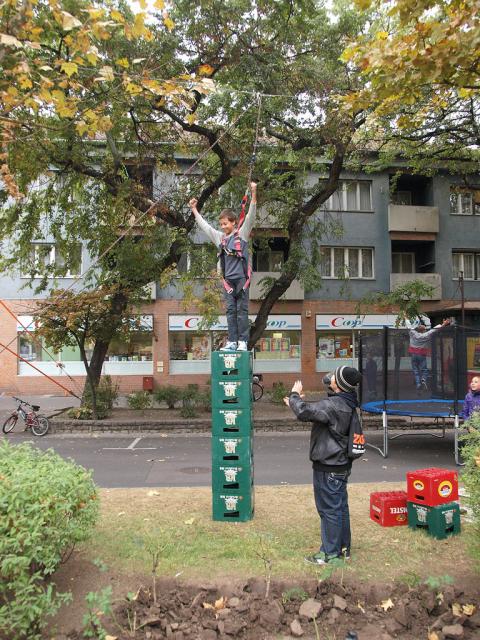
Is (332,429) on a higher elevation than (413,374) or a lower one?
lower

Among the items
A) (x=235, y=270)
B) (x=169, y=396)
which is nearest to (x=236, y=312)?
(x=235, y=270)

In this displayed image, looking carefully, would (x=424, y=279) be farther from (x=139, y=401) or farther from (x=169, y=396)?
(x=139, y=401)

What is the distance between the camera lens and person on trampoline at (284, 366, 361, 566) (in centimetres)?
461

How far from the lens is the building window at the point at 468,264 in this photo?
26.8 m

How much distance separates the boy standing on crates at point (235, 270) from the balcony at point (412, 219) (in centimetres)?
A: 2062

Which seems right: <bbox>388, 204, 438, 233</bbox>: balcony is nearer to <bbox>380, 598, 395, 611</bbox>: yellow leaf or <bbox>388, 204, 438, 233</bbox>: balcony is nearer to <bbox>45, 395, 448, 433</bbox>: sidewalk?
<bbox>45, 395, 448, 433</bbox>: sidewalk

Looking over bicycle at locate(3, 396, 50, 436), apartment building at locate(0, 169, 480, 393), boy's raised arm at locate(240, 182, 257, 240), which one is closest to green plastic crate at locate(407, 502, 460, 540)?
boy's raised arm at locate(240, 182, 257, 240)

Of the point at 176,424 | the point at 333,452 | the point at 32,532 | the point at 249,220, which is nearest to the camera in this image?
the point at 32,532

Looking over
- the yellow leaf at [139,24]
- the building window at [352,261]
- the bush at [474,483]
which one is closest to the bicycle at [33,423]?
the yellow leaf at [139,24]

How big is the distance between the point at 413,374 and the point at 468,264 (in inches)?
699

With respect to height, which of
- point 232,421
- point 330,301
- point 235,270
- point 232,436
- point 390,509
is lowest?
point 390,509

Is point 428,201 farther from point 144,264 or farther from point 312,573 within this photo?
point 312,573

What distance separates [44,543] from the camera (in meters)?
3.33

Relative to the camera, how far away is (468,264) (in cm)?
2689
